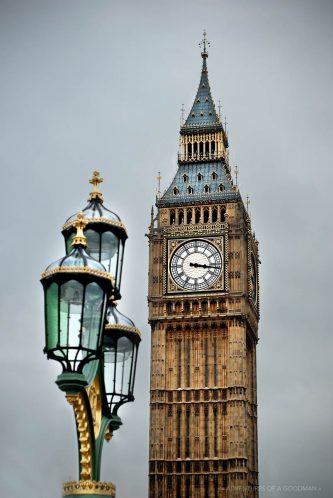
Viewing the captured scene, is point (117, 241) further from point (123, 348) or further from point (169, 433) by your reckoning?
point (169, 433)

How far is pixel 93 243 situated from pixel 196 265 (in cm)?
5154

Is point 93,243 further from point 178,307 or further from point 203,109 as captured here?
point 203,109

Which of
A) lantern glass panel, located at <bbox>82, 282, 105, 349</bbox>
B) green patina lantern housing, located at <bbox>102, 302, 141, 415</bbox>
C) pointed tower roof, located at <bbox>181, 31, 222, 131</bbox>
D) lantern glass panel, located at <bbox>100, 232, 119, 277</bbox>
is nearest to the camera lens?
lantern glass panel, located at <bbox>82, 282, 105, 349</bbox>

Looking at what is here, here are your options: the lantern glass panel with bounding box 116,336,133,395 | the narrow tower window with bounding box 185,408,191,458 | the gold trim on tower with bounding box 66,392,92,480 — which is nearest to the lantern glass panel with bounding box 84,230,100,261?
the lantern glass panel with bounding box 116,336,133,395

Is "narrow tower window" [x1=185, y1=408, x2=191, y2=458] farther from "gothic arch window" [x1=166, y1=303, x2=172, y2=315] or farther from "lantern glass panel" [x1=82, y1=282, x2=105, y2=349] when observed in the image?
"lantern glass panel" [x1=82, y1=282, x2=105, y2=349]

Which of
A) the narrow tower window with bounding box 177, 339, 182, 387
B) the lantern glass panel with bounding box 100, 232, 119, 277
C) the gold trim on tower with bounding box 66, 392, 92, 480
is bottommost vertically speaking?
the gold trim on tower with bounding box 66, 392, 92, 480

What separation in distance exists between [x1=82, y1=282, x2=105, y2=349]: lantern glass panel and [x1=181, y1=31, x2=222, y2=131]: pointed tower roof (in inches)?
2406

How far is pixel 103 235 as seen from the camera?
46.5 ft

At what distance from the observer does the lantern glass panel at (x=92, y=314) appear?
11.7m

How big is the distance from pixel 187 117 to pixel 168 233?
428 inches

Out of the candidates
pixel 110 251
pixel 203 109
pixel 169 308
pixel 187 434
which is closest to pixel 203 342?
pixel 169 308

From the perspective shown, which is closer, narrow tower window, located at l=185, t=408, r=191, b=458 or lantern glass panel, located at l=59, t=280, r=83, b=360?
lantern glass panel, located at l=59, t=280, r=83, b=360

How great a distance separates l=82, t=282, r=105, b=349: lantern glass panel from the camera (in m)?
11.7

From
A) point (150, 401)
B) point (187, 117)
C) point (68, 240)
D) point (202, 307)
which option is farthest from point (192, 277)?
point (68, 240)
